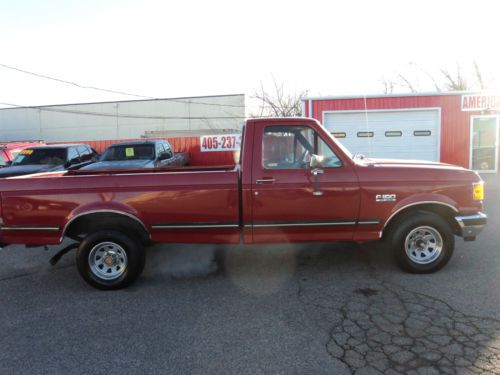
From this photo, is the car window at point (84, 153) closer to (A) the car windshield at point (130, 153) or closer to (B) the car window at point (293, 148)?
(A) the car windshield at point (130, 153)

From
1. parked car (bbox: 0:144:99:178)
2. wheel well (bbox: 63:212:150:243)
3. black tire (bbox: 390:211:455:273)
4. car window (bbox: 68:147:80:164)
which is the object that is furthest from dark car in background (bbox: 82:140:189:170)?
black tire (bbox: 390:211:455:273)

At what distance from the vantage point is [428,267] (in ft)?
15.7

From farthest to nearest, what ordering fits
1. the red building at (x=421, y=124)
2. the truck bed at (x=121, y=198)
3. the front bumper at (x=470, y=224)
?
1. the red building at (x=421, y=124)
2. the front bumper at (x=470, y=224)
3. the truck bed at (x=121, y=198)

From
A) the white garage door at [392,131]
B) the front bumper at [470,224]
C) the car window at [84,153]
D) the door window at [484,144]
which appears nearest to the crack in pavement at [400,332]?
the front bumper at [470,224]

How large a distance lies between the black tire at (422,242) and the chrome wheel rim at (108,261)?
3304 millimetres

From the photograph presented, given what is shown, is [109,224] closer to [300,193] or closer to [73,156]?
[300,193]

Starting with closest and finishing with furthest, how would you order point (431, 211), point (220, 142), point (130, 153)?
point (431, 211), point (130, 153), point (220, 142)

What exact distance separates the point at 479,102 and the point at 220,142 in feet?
37.5

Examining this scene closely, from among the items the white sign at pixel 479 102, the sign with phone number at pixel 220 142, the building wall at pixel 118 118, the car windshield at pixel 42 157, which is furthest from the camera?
the building wall at pixel 118 118

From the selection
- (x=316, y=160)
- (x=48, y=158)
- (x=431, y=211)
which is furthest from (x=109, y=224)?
(x=48, y=158)

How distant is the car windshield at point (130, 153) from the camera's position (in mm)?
11117

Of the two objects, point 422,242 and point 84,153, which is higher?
point 84,153

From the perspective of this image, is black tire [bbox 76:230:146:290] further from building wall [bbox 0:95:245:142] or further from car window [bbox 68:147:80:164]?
building wall [bbox 0:95:245:142]

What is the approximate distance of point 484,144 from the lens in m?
15.1
